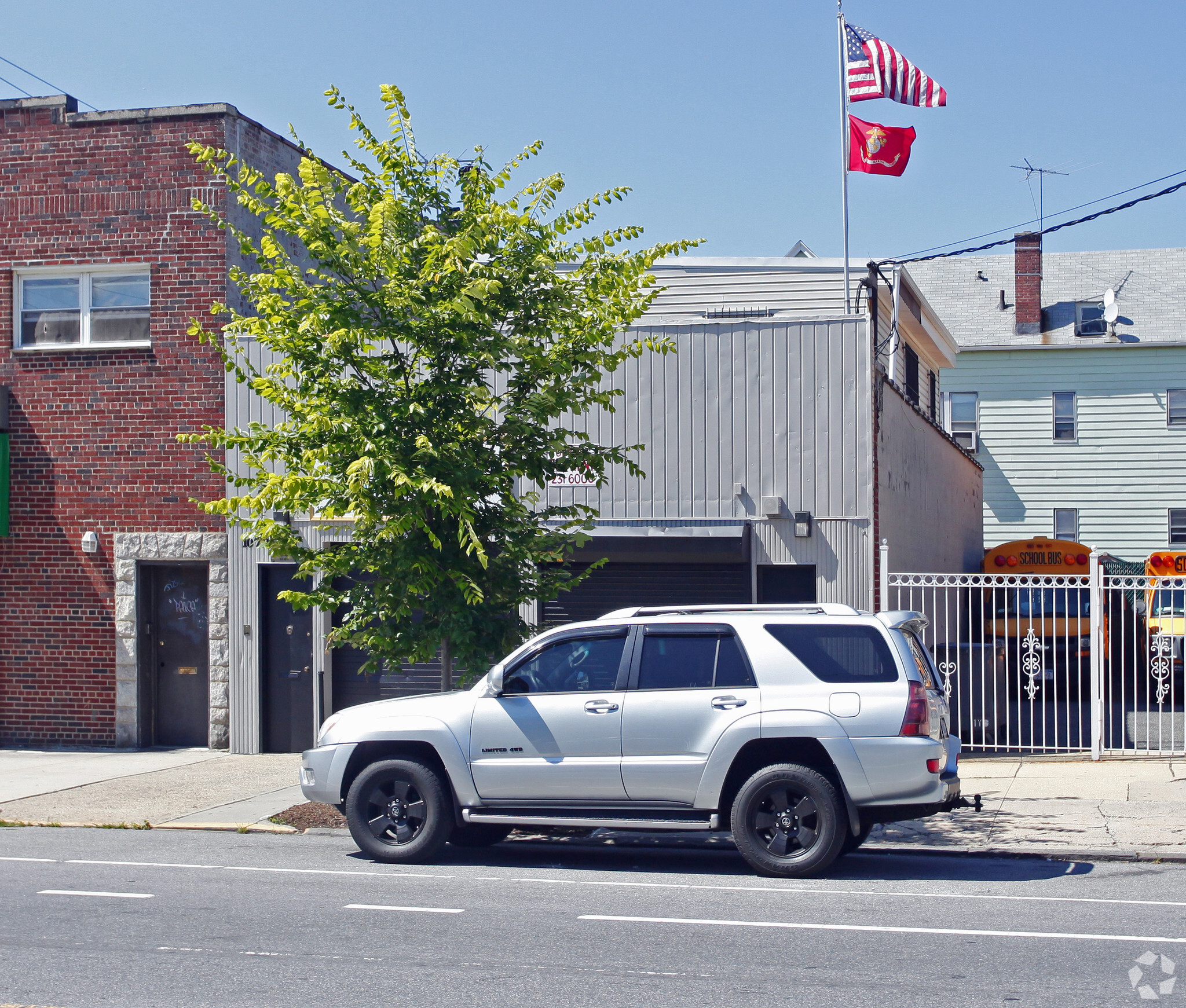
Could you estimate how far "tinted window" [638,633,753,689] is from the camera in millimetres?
8906

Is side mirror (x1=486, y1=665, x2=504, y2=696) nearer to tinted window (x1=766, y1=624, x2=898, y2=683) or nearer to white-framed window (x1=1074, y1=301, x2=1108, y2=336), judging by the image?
tinted window (x1=766, y1=624, x2=898, y2=683)

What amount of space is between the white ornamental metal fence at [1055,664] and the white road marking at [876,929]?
9.29 feet

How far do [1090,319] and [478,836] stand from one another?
3181 centimetres

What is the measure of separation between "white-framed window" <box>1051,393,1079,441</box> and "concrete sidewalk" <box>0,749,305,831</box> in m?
27.2

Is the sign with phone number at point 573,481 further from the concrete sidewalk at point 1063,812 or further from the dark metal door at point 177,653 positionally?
the concrete sidewalk at point 1063,812

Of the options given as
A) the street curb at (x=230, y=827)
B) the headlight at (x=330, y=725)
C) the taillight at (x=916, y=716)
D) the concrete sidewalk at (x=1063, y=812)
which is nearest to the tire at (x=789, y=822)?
the taillight at (x=916, y=716)

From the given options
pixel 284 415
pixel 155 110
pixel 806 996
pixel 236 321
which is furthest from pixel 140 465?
pixel 806 996

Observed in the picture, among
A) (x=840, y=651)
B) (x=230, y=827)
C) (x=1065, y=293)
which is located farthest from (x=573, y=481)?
Answer: (x=1065, y=293)

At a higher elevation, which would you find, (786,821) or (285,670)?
(285,670)

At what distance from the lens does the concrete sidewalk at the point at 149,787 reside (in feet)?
38.2

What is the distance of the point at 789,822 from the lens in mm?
8656

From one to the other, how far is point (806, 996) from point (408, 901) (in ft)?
9.94

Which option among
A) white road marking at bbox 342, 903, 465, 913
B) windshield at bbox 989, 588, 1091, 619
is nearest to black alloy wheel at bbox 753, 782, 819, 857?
white road marking at bbox 342, 903, 465, 913

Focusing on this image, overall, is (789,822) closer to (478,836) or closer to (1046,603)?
(478,836)
